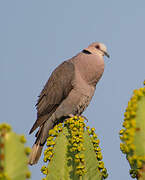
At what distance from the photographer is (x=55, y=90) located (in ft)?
25.1

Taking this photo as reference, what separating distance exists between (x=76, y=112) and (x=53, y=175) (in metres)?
4.20

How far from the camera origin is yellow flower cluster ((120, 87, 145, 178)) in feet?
7.97

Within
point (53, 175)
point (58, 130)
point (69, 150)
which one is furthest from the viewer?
point (58, 130)

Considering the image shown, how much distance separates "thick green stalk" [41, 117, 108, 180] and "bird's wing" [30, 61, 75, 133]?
11.4 ft

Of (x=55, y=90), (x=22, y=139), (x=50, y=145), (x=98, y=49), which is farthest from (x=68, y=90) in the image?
(x=22, y=139)

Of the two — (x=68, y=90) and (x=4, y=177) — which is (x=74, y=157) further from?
(x=68, y=90)

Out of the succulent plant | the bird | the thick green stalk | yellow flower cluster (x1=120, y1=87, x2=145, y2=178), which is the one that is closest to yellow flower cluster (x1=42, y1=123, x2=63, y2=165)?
the thick green stalk

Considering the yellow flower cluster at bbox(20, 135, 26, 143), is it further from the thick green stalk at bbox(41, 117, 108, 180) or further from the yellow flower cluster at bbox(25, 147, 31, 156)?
the thick green stalk at bbox(41, 117, 108, 180)

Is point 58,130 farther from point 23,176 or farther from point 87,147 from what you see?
point 23,176

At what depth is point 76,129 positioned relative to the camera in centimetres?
406

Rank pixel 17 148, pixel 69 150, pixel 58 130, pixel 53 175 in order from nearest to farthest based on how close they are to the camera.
Answer: pixel 17 148, pixel 53 175, pixel 69 150, pixel 58 130

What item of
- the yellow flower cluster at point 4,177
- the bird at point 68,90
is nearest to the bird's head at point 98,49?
the bird at point 68,90

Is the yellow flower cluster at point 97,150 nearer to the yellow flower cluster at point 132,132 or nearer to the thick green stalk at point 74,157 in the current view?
the thick green stalk at point 74,157

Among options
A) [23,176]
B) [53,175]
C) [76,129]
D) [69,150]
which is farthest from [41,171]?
[23,176]
